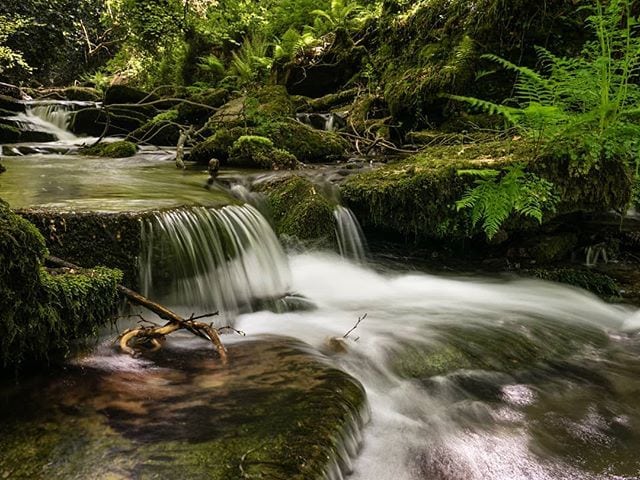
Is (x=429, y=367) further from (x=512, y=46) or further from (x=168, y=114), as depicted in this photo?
(x=168, y=114)

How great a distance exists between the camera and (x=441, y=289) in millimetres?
4891

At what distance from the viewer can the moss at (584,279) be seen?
484 cm

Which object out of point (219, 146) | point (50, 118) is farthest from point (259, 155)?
point (50, 118)

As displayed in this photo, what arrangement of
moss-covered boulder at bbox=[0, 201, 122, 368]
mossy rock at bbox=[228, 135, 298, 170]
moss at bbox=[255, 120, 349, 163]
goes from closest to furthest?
moss-covered boulder at bbox=[0, 201, 122, 368], mossy rock at bbox=[228, 135, 298, 170], moss at bbox=[255, 120, 349, 163]

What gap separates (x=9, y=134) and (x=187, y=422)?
471 inches

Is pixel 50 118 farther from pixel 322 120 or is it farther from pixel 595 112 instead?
pixel 595 112

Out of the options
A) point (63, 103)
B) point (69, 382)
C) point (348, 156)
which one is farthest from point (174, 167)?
point (63, 103)

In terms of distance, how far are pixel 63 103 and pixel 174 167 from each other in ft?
26.3

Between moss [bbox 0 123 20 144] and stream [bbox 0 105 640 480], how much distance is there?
273 inches

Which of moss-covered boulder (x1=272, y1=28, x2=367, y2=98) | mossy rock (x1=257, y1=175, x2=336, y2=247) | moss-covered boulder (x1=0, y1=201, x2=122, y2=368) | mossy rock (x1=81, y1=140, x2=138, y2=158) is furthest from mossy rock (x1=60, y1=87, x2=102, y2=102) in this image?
moss-covered boulder (x1=0, y1=201, x2=122, y2=368)

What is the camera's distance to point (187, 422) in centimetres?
201

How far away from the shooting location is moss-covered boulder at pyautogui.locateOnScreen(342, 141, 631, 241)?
4.85m

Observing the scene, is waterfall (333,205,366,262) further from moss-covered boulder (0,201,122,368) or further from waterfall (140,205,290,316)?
moss-covered boulder (0,201,122,368)

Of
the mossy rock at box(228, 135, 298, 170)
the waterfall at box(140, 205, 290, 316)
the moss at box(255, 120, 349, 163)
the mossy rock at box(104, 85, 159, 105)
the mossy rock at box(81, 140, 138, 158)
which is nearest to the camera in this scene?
the waterfall at box(140, 205, 290, 316)
